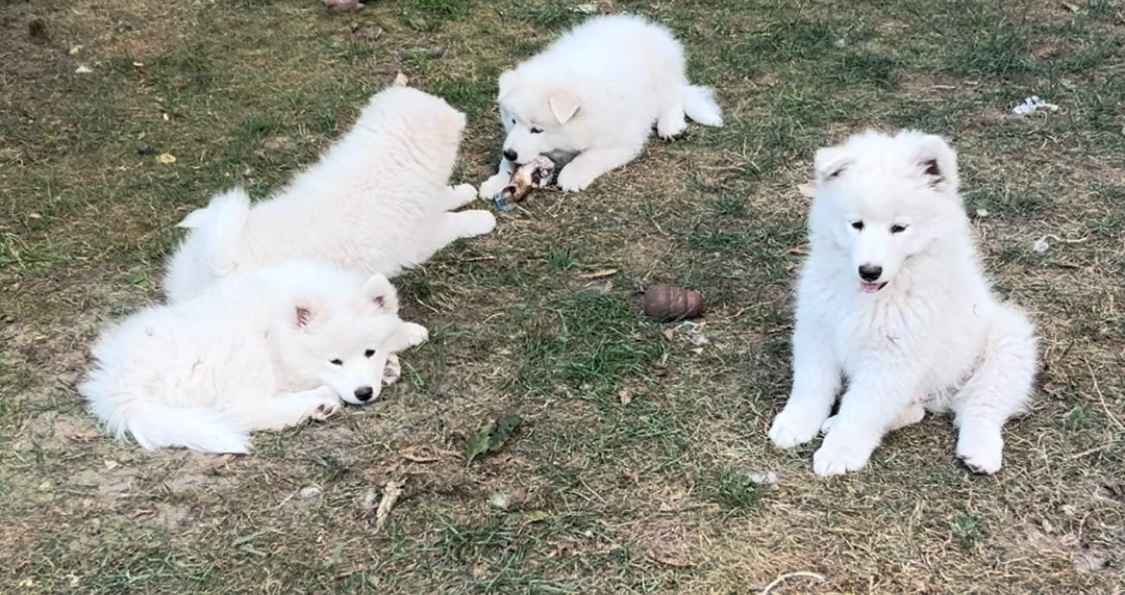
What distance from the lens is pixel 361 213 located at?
457cm

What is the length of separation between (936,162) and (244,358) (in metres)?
2.43

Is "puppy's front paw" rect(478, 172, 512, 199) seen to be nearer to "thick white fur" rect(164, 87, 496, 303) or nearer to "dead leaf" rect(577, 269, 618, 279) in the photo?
"thick white fur" rect(164, 87, 496, 303)

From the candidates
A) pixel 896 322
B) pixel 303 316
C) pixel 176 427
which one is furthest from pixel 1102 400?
pixel 176 427

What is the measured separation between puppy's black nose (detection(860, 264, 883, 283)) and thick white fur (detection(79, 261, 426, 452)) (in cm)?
179

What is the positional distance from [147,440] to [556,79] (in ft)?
9.04

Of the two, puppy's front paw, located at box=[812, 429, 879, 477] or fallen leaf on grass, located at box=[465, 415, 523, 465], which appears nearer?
puppy's front paw, located at box=[812, 429, 879, 477]

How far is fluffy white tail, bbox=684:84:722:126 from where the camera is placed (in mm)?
5914

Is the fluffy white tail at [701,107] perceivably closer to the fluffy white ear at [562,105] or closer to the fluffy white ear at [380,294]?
the fluffy white ear at [562,105]

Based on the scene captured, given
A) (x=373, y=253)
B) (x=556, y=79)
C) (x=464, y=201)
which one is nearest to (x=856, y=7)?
(x=556, y=79)

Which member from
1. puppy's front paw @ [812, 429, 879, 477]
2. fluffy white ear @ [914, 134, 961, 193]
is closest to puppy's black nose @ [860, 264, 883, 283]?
fluffy white ear @ [914, 134, 961, 193]

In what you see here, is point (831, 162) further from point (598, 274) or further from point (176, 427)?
point (176, 427)

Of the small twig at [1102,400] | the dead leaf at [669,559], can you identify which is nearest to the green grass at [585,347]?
the dead leaf at [669,559]

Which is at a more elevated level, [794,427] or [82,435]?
[794,427]

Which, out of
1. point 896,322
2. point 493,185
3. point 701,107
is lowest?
point 493,185
